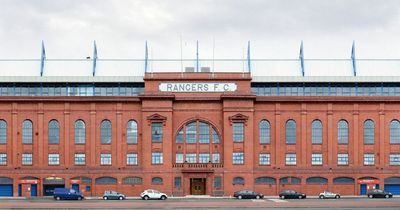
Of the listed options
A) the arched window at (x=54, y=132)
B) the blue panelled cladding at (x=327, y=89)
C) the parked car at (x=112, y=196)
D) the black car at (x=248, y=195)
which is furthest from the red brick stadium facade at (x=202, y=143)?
the parked car at (x=112, y=196)

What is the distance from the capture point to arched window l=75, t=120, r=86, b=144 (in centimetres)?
10306

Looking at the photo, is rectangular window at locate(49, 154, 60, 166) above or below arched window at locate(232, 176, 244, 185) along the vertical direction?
above

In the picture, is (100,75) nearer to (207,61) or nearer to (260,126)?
(207,61)

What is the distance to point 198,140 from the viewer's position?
103 meters

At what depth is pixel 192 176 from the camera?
331ft

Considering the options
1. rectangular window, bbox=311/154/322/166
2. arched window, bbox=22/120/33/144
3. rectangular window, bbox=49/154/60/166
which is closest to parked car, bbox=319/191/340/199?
rectangular window, bbox=311/154/322/166

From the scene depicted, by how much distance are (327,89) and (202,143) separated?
1951 cm

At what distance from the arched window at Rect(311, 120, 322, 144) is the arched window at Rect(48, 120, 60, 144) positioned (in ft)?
115

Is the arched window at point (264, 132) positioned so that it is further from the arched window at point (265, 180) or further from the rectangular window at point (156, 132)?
the rectangular window at point (156, 132)

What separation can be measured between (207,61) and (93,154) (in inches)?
886

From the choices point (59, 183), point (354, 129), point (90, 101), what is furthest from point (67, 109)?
point (354, 129)

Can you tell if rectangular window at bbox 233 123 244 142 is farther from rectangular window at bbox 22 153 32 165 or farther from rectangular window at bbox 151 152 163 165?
rectangular window at bbox 22 153 32 165

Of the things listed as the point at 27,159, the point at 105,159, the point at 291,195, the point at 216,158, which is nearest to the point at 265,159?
the point at 216,158

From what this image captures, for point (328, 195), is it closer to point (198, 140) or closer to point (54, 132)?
point (198, 140)
